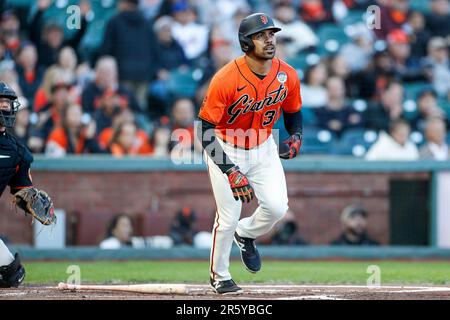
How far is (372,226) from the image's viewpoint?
44.5 ft

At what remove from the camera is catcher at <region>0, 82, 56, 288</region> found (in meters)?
8.12

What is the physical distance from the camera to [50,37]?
14.5m

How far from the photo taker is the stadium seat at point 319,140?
46.6 ft

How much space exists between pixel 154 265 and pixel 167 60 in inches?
155

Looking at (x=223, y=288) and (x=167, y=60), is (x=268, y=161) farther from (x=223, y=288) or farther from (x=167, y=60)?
(x=167, y=60)

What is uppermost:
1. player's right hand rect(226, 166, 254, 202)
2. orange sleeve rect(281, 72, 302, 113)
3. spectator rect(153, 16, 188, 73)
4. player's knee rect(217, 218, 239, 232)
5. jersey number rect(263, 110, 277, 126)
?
spectator rect(153, 16, 188, 73)

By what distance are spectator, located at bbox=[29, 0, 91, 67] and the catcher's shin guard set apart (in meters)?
6.40

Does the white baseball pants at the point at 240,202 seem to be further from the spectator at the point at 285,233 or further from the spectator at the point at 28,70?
the spectator at the point at 28,70

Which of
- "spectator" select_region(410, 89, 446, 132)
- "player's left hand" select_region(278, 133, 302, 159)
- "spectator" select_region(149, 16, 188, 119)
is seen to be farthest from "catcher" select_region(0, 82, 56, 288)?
"spectator" select_region(410, 89, 446, 132)

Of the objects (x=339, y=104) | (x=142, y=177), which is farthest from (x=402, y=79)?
(x=142, y=177)

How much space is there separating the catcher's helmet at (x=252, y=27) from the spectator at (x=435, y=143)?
6.89m

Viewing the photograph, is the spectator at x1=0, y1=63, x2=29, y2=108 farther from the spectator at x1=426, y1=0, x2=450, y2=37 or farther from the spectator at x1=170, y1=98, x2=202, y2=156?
the spectator at x1=426, y1=0, x2=450, y2=37

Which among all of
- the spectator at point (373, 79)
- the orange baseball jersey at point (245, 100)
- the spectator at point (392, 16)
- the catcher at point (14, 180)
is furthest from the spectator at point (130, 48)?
the orange baseball jersey at point (245, 100)

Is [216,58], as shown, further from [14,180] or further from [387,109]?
[14,180]
